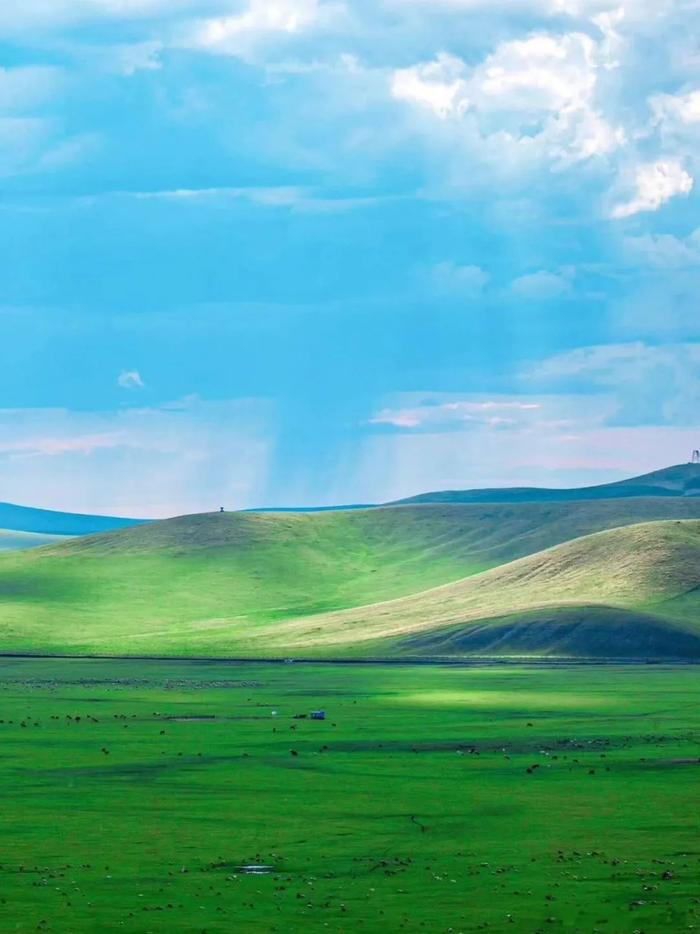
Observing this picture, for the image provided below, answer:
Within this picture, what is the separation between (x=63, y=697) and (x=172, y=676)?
26664 millimetres

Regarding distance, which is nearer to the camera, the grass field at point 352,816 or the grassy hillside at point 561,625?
the grass field at point 352,816

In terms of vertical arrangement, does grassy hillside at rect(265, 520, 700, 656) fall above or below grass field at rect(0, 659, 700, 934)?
above

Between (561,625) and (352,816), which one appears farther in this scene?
(561,625)

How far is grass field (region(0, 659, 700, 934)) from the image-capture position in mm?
38594

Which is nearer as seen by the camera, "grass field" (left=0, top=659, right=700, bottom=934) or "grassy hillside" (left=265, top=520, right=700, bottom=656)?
"grass field" (left=0, top=659, right=700, bottom=934)

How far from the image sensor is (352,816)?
53.0 meters

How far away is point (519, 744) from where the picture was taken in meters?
76.4

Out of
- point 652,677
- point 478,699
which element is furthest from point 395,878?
point 652,677

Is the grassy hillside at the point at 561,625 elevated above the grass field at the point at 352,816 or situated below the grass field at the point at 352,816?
above

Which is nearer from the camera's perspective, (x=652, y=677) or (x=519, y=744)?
(x=519, y=744)

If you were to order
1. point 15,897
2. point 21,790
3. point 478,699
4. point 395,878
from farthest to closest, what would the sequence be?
point 478,699 < point 21,790 < point 395,878 < point 15,897

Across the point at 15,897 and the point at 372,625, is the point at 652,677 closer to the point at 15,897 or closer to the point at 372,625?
the point at 372,625

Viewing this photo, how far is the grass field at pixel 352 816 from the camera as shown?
38.6 m

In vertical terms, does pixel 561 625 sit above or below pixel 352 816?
above
